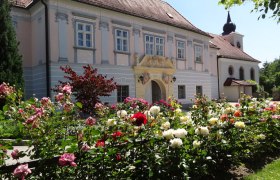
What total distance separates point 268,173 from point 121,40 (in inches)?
589

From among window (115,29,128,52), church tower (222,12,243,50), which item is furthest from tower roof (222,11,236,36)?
window (115,29,128,52)

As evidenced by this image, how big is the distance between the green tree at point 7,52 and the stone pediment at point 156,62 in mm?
8179

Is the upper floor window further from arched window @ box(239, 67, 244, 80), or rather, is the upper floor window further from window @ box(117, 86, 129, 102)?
arched window @ box(239, 67, 244, 80)

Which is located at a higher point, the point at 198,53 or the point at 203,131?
the point at 198,53

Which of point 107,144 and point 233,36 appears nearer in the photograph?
point 107,144

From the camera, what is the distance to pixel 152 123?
4.22 m

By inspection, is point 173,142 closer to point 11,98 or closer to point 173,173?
point 173,173

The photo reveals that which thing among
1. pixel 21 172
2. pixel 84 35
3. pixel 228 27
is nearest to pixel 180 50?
pixel 84 35

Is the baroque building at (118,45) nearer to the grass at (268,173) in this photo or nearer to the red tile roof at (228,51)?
the red tile roof at (228,51)

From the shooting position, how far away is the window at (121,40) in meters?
18.6

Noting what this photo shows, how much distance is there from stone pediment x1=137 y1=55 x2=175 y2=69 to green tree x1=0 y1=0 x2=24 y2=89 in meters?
8.18

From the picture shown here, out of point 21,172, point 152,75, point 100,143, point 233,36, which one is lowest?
point 21,172

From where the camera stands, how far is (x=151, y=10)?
22219 mm

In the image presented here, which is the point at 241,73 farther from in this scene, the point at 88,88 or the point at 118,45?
the point at 88,88
